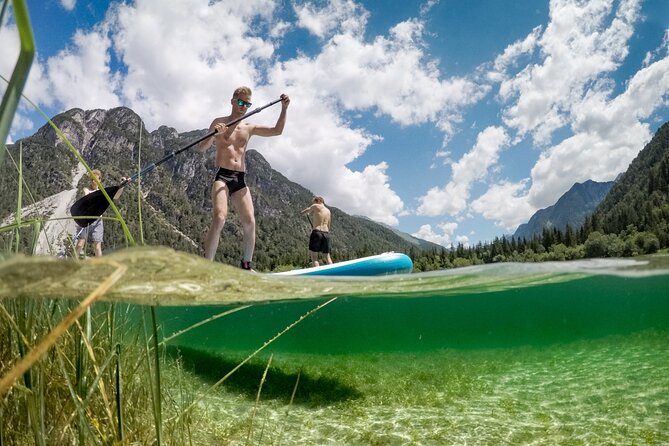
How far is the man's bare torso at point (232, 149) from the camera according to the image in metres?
6.88

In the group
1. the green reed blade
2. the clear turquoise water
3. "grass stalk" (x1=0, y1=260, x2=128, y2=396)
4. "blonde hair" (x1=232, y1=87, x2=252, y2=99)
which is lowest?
the clear turquoise water

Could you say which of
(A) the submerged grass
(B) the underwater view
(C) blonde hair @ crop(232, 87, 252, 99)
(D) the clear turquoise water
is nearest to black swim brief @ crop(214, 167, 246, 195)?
(C) blonde hair @ crop(232, 87, 252, 99)

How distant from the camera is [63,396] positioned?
Result: 228 cm

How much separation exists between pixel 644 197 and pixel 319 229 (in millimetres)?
152492

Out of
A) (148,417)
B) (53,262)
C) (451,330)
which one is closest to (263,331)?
(451,330)

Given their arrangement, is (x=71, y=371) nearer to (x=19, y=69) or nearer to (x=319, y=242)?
(x=19, y=69)

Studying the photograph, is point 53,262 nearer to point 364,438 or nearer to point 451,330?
point 364,438

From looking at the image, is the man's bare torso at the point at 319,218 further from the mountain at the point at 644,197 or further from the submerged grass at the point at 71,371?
the mountain at the point at 644,197

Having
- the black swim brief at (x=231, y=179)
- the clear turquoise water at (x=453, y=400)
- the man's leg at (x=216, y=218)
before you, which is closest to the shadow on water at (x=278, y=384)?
the clear turquoise water at (x=453, y=400)

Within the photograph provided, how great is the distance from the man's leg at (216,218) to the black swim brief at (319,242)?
5.43 metres

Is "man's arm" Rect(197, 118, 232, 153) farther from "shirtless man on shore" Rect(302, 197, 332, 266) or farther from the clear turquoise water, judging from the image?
"shirtless man on shore" Rect(302, 197, 332, 266)

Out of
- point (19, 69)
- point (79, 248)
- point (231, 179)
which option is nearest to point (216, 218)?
point (231, 179)

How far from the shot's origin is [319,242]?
472 inches

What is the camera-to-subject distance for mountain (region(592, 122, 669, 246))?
9306cm
